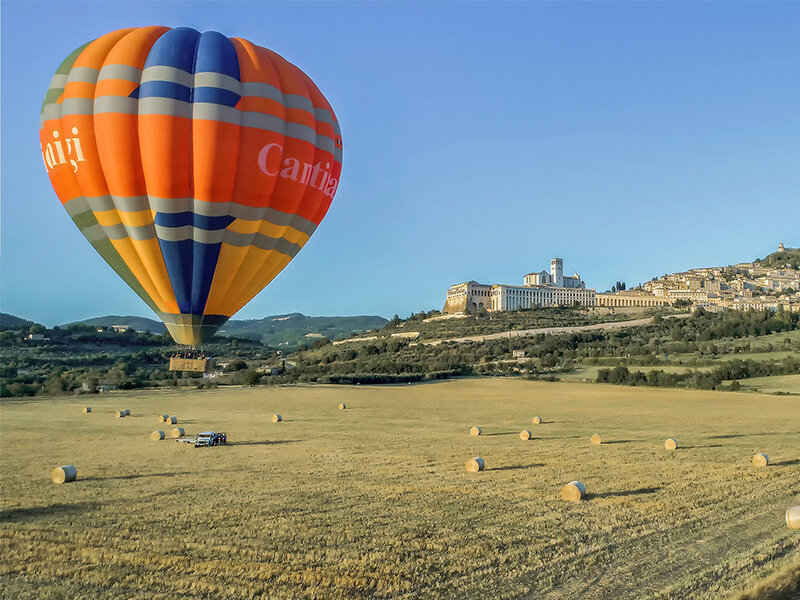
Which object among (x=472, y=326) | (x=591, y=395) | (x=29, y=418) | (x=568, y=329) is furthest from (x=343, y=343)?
(x=29, y=418)

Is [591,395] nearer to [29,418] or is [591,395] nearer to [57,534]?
[29,418]

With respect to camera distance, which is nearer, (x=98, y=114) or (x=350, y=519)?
(x=350, y=519)

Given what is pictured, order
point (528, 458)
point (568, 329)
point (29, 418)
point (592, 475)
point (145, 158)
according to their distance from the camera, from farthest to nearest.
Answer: point (568, 329) → point (29, 418) → point (145, 158) → point (528, 458) → point (592, 475)

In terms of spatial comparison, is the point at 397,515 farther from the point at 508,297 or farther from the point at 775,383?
the point at 508,297

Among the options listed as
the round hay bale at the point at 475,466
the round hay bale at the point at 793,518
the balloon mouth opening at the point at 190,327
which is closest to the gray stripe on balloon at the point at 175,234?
the balloon mouth opening at the point at 190,327

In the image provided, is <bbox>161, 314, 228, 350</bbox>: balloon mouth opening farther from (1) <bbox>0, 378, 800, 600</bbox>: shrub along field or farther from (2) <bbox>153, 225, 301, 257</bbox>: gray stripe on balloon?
(1) <bbox>0, 378, 800, 600</bbox>: shrub along field

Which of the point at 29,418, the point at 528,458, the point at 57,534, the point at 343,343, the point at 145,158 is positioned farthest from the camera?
the point at 343,343

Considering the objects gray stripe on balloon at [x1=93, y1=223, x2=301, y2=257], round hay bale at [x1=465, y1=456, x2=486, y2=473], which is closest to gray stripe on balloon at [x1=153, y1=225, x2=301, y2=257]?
gray stripe on balloon at [x1=93, y1=223, x2=301, y2=257]

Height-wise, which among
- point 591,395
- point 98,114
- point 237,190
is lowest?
point 591,395

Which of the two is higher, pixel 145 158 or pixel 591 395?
pixel 145 158
